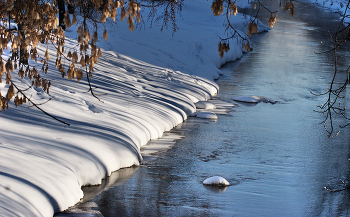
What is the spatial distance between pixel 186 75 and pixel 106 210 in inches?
398

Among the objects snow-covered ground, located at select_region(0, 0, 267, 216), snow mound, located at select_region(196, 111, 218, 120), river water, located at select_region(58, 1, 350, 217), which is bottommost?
river water, located at select_region(58, 1, 350, 217)

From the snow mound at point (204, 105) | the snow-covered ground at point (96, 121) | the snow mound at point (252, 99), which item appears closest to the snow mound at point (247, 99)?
the snow mound at point (252, 99)

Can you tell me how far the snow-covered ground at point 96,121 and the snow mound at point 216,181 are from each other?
149cm

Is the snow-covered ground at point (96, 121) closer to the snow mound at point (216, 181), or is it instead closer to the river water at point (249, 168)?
the river water at point (249, 168)

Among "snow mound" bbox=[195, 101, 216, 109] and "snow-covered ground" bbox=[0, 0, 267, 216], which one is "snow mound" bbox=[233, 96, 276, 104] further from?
"snow mound" bbox=[195, 101, 216, 109]

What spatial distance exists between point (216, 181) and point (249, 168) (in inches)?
47.9

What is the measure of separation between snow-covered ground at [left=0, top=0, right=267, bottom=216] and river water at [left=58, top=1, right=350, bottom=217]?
545 mm

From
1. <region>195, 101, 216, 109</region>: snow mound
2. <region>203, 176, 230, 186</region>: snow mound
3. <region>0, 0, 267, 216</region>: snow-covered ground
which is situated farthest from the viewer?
<region>195, 101, 216, 109</region>: snow mound


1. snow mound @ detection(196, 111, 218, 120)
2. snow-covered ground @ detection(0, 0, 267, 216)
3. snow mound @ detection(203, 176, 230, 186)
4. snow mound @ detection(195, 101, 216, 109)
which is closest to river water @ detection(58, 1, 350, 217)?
snow mound @ detection(203, 176, 230, 186)

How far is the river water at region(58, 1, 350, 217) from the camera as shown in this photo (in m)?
6.48

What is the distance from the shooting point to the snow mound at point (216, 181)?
7.27 meters

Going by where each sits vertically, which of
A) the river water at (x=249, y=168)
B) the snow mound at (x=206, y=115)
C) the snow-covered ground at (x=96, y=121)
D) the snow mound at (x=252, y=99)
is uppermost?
the snow-covered ground at (x=96, y=121)

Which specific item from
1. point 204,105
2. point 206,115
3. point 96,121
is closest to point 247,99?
point 204,105

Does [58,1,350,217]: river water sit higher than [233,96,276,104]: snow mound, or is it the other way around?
[233,96,276,104]: snow mound
